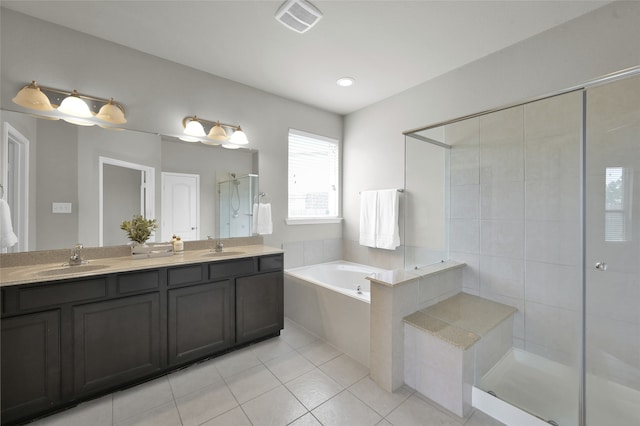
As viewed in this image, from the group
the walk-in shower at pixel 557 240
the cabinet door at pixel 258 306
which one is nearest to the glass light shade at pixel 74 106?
the cabinet door at pixel 258 306

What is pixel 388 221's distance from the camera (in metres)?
3.07

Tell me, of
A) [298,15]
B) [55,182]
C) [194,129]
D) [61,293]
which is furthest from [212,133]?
[61,293]

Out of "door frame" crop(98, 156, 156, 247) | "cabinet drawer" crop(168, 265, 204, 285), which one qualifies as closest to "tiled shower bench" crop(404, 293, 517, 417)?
"cabinet drawer" crop(168, 265, 204, 285)

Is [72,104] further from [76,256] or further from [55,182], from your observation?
[76,256]

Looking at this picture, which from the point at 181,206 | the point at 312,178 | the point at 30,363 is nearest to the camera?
the point at 30,363

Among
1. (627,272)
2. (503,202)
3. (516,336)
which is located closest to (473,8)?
(503,202)

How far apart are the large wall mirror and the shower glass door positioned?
2.89 metres

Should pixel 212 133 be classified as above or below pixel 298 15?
below

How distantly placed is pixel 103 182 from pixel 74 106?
1.92 ft

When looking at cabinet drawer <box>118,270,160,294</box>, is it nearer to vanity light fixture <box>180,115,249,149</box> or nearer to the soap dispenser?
the soap dispenser

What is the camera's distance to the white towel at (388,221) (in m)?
3.01

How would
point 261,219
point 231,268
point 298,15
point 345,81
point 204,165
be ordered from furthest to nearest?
point 261,219, point 345,81, point 204,165, point 231,268, point 298,15

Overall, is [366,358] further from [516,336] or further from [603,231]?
[603,231]

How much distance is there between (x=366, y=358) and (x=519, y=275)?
1.45 m
